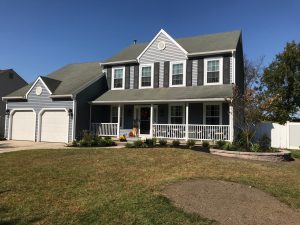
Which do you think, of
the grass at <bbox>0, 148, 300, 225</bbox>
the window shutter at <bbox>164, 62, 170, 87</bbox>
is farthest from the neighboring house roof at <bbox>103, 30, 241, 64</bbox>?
the grass at <bbox>0, 148, 300, 225</bbox>

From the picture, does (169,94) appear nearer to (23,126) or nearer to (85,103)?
(85,103)

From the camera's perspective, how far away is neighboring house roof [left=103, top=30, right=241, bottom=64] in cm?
1794

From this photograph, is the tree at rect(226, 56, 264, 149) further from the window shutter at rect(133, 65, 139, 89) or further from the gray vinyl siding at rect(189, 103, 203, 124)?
the window shutter at rect(133, 65, 139, 89)

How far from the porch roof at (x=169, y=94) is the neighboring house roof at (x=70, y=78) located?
1.68 m

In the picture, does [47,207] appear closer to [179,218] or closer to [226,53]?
[179,218]

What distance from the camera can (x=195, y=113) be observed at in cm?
1803

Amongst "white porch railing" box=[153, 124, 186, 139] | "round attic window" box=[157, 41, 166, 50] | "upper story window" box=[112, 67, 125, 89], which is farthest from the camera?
"upper story window" box=[112, 67, 125, 89]

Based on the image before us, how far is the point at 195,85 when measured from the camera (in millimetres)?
18266

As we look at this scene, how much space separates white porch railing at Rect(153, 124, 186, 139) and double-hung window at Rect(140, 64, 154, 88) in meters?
3.36

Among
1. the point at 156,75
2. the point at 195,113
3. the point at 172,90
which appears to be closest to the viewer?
the point at 195,113

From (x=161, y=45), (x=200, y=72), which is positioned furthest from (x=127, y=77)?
(x=200, y=72)

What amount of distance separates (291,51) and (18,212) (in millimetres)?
29863

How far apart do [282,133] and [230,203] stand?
46.9 feet

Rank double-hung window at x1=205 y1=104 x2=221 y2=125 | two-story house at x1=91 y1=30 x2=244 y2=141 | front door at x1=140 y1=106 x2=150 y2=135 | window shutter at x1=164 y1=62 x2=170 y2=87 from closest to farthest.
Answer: two-story house at x1=91 y1=30 x2=244 y2=141 → double-hung window at x1=205 y1=104 x2=221 y2=125 → window shutter at x1=164 y1=62 x2=170 y2=87 → front door at x1=140 y1=106 x2=150 y2=135
